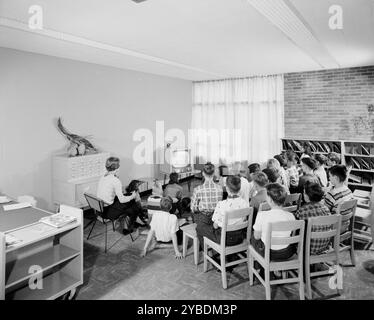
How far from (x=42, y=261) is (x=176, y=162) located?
183 inches

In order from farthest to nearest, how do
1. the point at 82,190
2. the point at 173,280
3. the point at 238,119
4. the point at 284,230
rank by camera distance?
1. the point at 238,119
2. the point at 82,190
3. the point at 173,280
4. the point at 284,230

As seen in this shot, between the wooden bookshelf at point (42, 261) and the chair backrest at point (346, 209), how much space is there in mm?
2814

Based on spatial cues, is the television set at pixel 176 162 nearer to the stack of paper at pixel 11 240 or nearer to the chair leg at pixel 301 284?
the chair leg at pixel 301 284

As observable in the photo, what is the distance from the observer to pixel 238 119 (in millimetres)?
7949

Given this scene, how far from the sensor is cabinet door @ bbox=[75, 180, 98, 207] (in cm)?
484

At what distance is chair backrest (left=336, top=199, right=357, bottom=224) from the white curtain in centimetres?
398

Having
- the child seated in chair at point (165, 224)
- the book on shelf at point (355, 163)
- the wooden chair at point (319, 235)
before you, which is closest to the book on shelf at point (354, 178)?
the book on shelf at point (355, 163)

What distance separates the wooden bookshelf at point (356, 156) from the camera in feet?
18.8

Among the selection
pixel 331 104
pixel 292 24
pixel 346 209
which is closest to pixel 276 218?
pixel 346 209

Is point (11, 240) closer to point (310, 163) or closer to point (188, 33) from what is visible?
point (188, 33)

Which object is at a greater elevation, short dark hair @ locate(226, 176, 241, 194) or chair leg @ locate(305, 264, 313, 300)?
short dark hair @ locate(226, 176, 241, 194)

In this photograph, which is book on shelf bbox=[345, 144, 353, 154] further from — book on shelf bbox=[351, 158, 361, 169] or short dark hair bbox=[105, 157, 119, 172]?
short dark hair bbox=[105, 157, 119, 172]

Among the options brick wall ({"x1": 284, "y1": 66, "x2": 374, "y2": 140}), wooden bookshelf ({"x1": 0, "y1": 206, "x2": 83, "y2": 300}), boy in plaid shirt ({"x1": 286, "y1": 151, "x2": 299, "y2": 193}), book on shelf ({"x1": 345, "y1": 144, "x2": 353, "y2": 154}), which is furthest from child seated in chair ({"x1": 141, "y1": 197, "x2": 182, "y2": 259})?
brick wall ({"x1": 284, "y1": 66, "x2": 374, "y2": 140})

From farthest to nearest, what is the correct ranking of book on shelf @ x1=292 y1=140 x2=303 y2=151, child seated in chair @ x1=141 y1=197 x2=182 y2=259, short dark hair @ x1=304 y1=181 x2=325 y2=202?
book on shelf @ x1=292 y1=140 x2=303 y2=151 < child seated in chair @ x1=141 y1=197 x2=182 y2=259 < short dark hair @ x1=304 y1=181 x2=325 y2=202
